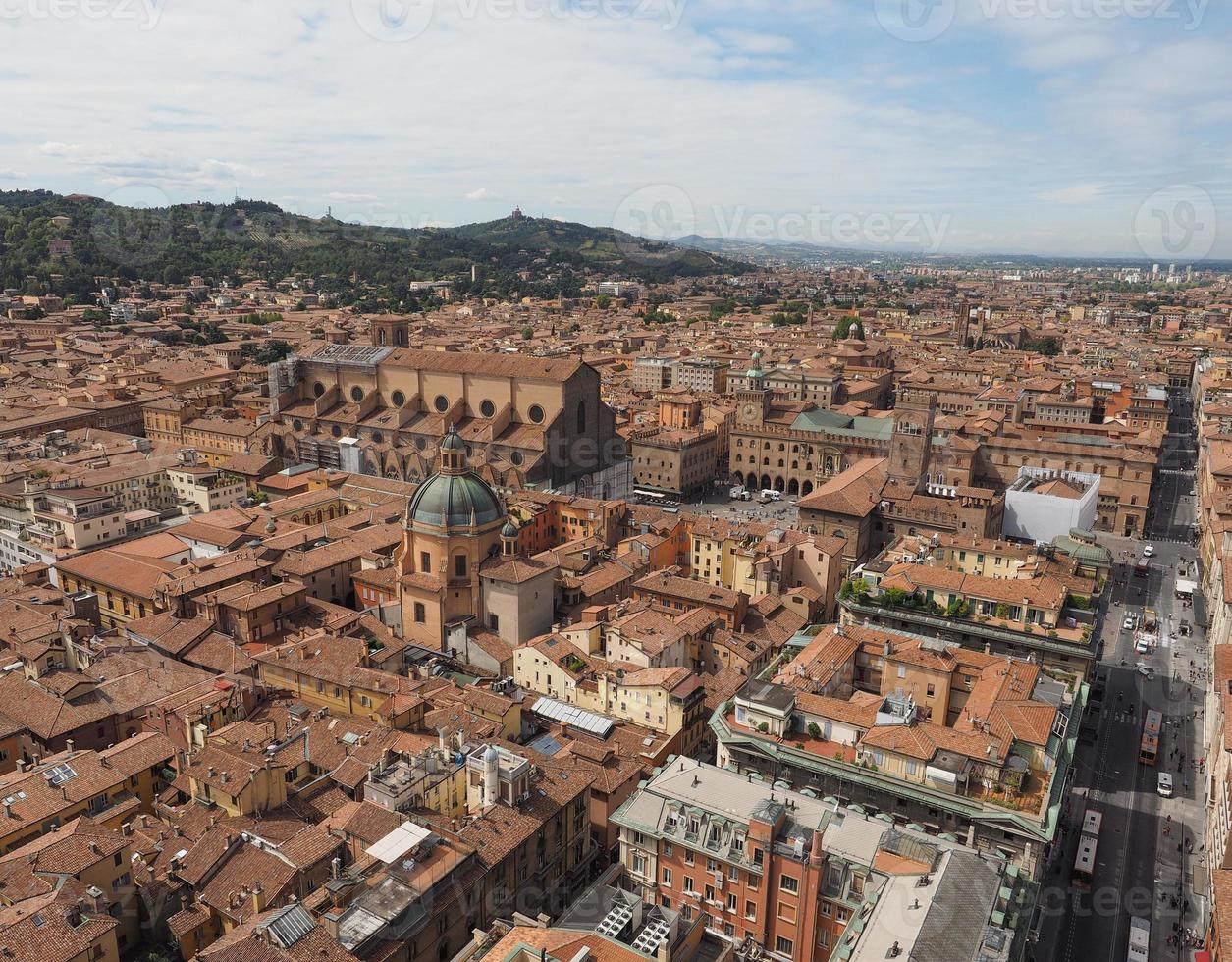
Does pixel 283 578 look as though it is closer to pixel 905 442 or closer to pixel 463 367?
pixel 463 367

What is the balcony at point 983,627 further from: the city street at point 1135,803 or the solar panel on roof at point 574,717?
the solar panel on roof at point 574,717

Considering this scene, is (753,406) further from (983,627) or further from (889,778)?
(889,778)

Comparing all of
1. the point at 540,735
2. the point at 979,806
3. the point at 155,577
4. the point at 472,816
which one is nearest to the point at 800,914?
the point at 979,806

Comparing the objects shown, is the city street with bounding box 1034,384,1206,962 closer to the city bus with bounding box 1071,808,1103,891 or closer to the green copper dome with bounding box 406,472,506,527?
the city bus with bounding box 1071,808,1103,891

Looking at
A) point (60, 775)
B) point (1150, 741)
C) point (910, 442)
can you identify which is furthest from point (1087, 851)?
point (910, 442)

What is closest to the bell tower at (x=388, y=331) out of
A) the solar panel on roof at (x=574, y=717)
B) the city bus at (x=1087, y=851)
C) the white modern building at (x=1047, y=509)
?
the white modern building at (x=1047, y=509)
